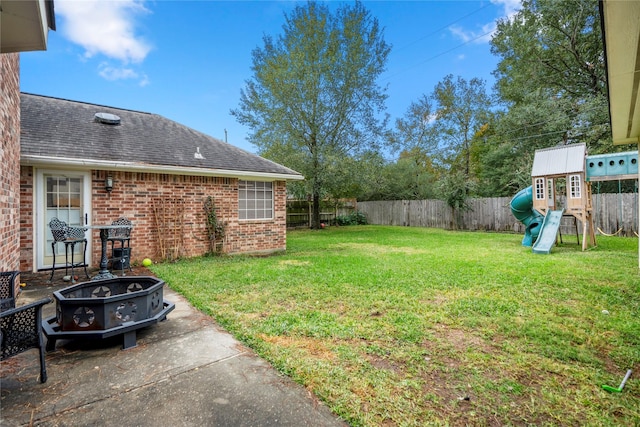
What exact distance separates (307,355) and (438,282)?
347cm

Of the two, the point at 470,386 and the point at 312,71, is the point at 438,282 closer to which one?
the point at 470,386

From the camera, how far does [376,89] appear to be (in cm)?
1595

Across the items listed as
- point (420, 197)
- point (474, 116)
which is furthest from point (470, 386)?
point (474, 116)

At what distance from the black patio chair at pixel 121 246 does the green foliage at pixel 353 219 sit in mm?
15277

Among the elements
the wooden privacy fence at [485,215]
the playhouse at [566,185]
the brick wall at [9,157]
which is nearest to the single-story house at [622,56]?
the playhouse at [566,185]

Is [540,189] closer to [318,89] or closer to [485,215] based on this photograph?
[485,215]

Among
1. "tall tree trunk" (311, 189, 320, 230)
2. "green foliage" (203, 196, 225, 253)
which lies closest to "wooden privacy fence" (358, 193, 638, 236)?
"tall tree trunk" (311, 189, 320, 230)

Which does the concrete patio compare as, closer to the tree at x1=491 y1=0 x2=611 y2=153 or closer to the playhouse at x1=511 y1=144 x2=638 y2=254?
the playhouse at x1=511 y1=144 x2=638 y2=254

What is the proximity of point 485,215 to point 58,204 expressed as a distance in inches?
678

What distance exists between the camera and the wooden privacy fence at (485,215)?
38.9 ft

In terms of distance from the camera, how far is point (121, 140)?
Answer: 25.4 ft

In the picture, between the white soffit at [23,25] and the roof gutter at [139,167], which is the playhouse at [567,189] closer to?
the roof gutter at [139,167]

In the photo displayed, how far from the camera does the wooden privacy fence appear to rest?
11867 millimetres

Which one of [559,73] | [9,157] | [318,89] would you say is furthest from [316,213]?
[559,73]
